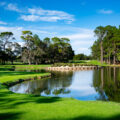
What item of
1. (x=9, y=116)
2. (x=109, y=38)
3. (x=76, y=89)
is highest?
(x=109, y=38)

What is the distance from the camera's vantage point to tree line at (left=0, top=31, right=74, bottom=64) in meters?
71.8

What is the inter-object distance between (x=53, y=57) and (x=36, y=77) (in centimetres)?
5576

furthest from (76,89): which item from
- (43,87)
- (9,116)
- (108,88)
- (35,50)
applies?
(35,50)

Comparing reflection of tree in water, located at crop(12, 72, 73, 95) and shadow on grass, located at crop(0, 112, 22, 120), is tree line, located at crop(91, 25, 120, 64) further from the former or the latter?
shadow on grass, located at crop(0, 112, 22, 120)

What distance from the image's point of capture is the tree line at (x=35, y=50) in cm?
7175

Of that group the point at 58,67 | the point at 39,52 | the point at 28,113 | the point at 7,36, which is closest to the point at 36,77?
the point at 28,113

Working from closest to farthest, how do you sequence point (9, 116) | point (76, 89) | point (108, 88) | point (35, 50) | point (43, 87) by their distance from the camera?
1. point (9, 116)
2. point (108, 88)
3. point (76, 89)
4. point (43, 87)
5. point (35, 50)

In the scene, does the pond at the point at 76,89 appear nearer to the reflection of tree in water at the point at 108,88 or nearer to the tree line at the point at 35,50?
the reflection of tree in water at the point at 108,88

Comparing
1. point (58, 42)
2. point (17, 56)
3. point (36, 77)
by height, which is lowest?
point (36, 77)

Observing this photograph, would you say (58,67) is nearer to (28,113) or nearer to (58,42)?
(58,42)

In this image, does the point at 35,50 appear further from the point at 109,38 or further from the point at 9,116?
the point at 9,116

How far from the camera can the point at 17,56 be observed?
84125 millimetres

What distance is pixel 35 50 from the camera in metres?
72.9

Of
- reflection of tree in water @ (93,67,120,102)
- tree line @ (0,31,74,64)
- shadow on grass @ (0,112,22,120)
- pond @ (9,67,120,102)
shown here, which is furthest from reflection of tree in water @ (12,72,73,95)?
tree line @ (0,31,74,64)
